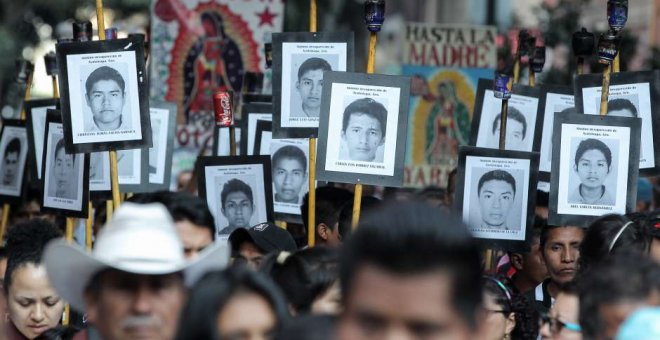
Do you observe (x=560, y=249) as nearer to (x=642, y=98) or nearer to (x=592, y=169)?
(x=592, y=169)

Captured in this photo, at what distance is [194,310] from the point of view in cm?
372

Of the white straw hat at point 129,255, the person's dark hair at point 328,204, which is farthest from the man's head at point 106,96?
the white straw hat at point 129,255

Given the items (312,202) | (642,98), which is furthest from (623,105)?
(312,202)

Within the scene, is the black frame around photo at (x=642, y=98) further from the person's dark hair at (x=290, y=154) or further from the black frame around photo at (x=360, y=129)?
the person's dark hair at (x=290, y=154)

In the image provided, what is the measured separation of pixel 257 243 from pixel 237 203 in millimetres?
1508

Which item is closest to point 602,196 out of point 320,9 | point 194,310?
point 194,310

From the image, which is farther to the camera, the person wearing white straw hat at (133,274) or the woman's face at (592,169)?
the woman's face at (592,169)

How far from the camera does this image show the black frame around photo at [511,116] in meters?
9.19

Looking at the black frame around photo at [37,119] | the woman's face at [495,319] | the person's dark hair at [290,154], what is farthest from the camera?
the black frame around photo at [37,119]

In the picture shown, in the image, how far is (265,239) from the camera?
686 cm

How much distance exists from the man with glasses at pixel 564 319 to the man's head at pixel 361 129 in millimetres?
2139

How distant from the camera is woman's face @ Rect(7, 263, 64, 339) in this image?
6504mm

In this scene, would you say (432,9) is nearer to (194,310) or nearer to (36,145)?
(36,145)

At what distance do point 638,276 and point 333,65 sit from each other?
12.5ft
